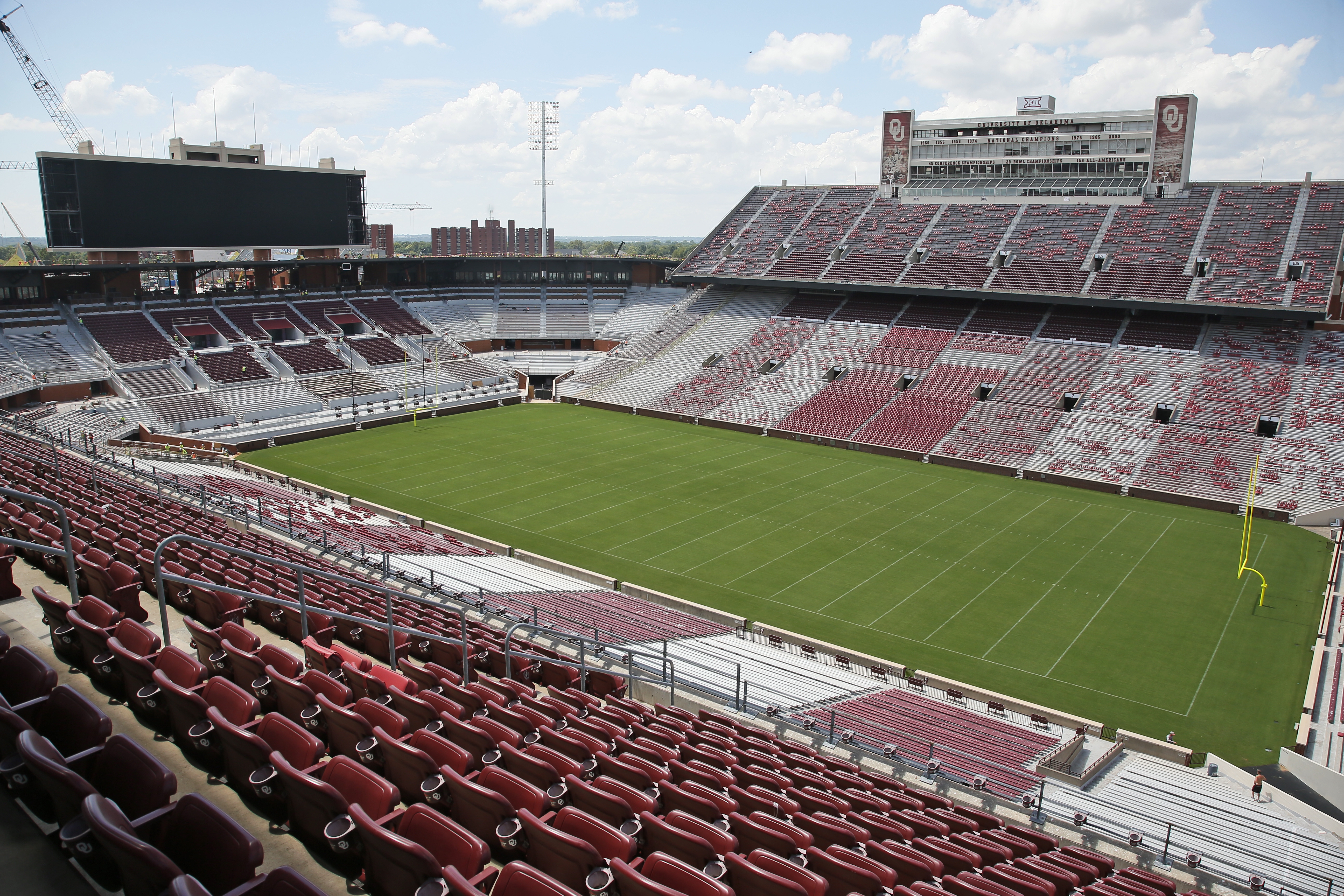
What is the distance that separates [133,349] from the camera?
50.4 meters

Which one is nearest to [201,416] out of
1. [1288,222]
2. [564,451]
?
[564,451]

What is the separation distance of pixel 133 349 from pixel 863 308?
44.6 metres

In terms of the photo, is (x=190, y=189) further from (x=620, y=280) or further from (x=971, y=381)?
(x=971, y=381)

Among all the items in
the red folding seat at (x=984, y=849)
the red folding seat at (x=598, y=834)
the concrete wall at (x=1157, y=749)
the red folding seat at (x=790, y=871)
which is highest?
the red folding seat at (x=598, y=834)

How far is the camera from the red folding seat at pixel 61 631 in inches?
362

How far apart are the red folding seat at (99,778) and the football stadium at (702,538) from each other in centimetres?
3

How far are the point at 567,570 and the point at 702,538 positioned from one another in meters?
6.04

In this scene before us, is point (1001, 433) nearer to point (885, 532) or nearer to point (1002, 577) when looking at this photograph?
point (885, 532)

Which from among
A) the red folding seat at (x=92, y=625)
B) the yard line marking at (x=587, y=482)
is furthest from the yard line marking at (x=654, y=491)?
the red folding seat at (x=92, y=625)

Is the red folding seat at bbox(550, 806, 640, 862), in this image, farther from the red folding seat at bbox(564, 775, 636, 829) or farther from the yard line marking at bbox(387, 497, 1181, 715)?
the yard line marking at bbox(387, 497, 1181, 715)

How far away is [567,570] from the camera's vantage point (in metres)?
27.0

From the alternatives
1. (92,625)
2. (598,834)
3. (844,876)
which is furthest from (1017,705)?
(92,625)

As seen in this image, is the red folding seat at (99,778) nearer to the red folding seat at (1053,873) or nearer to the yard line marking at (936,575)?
the red folding seat at (1053,873)

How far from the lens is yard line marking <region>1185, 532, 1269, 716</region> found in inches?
824
